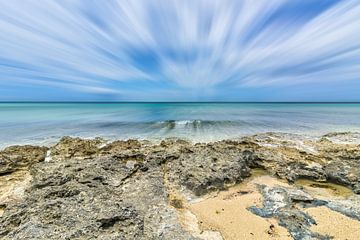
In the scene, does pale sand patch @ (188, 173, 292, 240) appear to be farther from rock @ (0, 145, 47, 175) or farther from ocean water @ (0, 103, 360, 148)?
ocean water @ (0, 103, 360, 148)

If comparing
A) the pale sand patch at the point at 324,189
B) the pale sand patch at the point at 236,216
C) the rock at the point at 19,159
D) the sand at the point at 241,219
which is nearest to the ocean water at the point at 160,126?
the rock at the point at 19,159

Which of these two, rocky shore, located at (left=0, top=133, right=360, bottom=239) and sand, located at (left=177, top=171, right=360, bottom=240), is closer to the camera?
rocky shore, located at (left=0, top=133, right=360, bottom=239)

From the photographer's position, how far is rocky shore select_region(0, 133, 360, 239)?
4469mm

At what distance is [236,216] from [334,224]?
7.82 ft

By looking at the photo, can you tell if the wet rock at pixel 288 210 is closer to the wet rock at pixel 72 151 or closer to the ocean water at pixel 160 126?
the wet rock at pixel 72 151

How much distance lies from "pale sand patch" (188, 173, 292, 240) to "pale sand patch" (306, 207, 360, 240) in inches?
40.7

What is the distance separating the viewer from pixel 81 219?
4363 mm

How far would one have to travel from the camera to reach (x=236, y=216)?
19.6 ft

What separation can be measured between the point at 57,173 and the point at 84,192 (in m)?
2.34

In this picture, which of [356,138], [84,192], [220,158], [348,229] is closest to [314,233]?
[348,229]

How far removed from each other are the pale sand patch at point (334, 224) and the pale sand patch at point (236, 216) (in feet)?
3.40

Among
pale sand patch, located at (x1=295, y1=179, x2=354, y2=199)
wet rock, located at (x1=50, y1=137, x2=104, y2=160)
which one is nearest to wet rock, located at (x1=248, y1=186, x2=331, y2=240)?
pale sand patch, located at (x1=295, y1=179, x2=354, y2=199)

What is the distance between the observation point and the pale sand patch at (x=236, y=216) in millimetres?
5203

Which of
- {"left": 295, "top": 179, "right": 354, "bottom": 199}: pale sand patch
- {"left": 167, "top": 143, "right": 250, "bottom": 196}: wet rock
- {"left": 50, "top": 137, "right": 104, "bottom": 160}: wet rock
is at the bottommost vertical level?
{"left": 50, "top": 137, "right": 104, "bottom": 160}: wet rock
